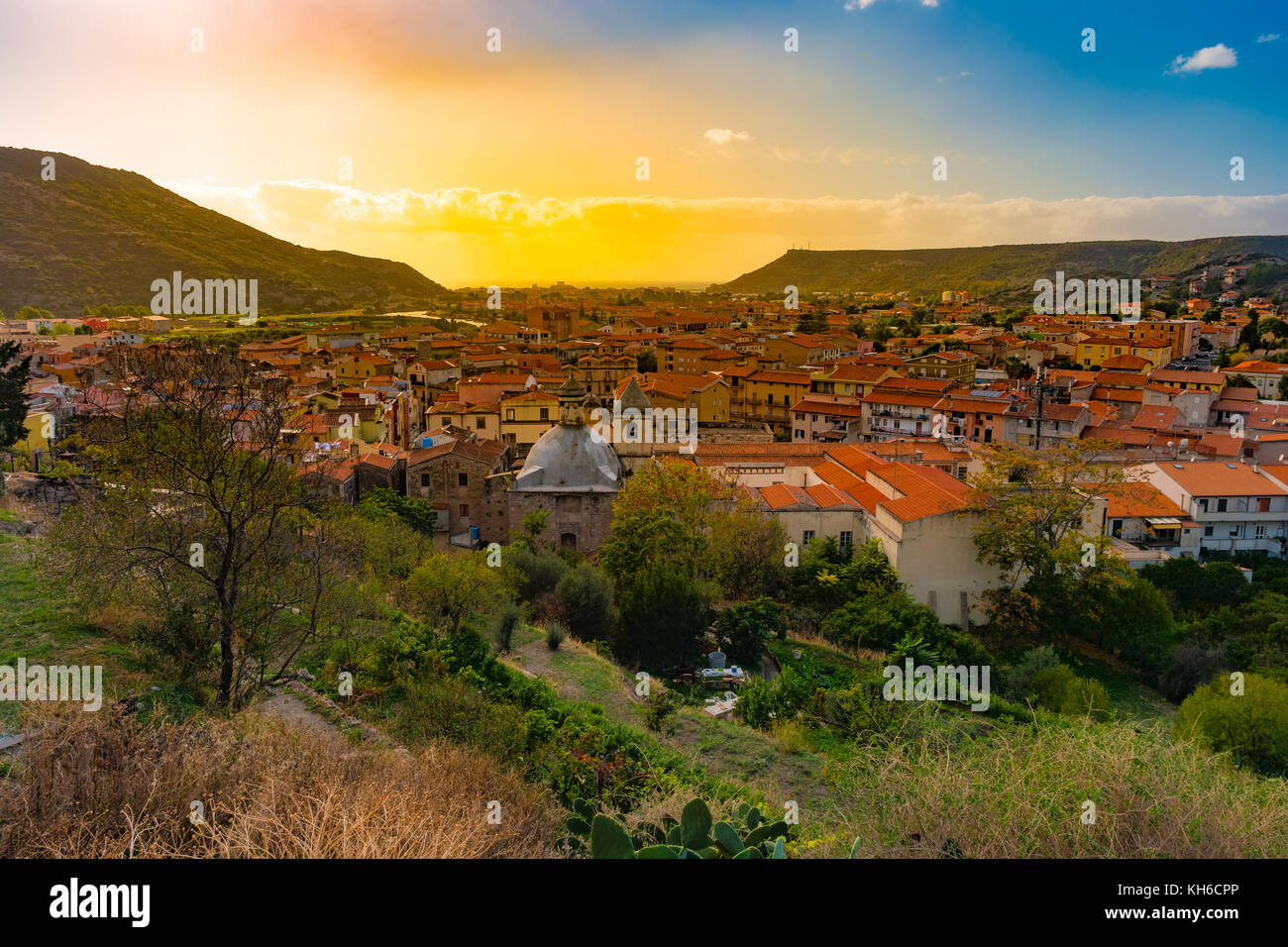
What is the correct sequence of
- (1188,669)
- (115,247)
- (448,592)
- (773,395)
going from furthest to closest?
(115,247) → (773,395) → (1188,669) → (448,592)

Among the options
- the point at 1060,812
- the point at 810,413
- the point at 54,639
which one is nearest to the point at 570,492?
the point at 54,639

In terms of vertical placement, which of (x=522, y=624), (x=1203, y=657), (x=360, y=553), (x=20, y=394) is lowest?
(x=1203, y=657)

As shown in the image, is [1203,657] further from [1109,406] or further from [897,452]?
[1109,406]

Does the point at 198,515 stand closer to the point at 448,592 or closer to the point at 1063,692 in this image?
the point at 448,592

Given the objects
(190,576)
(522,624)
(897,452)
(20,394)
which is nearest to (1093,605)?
(897,452)

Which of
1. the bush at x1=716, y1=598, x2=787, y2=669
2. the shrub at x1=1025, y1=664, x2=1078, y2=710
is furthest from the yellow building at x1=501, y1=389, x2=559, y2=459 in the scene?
the shrub at x1=1025, y1=664, x2=1078, y2=710

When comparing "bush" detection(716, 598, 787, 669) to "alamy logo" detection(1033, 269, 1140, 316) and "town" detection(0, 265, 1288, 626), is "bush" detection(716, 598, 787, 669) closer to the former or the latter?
"town" detection(0, 265, 1288, 626)
